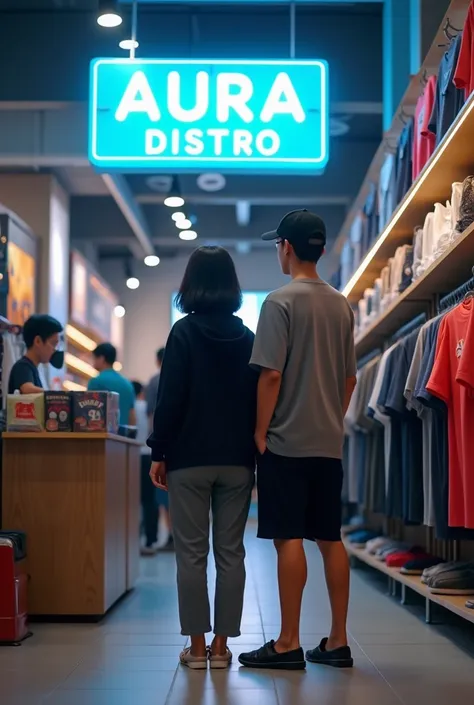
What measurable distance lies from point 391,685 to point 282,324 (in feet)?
4.12

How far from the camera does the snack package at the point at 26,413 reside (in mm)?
4641

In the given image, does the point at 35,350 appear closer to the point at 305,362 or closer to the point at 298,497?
the point at 305,362


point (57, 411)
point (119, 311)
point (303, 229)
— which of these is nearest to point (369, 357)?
point (57, 411)

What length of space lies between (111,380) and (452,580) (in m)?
3.34

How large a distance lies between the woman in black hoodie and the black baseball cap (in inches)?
13.8

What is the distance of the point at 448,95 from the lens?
4457mm

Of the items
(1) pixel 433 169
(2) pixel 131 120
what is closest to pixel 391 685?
(1) pixel 433 169

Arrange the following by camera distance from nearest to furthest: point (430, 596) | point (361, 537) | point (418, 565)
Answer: point (430, 596), point (418, 565), point (361, 537)

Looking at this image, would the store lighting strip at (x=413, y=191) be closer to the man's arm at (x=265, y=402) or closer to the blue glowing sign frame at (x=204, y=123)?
the blue glowing sign frame at (x=204, y=123)

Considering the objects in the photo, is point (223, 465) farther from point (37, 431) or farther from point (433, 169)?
point (433, 169)

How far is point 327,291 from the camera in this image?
11.9ft

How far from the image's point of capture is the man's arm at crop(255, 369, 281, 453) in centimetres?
349

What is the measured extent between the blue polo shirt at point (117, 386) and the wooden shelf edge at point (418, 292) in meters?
1.72

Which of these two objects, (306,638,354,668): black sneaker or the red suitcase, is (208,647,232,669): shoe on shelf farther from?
the red suitcase
